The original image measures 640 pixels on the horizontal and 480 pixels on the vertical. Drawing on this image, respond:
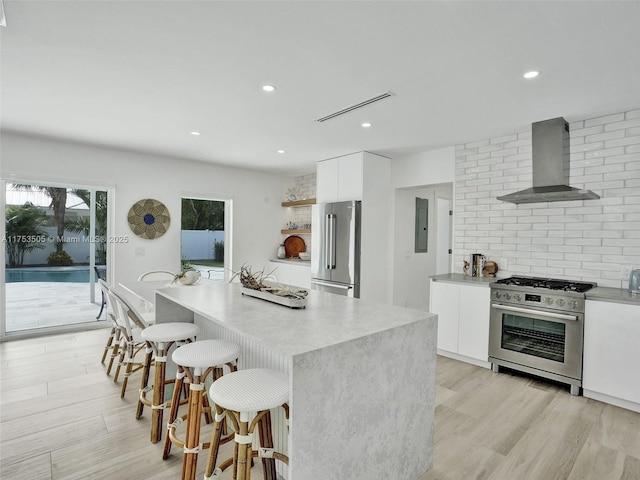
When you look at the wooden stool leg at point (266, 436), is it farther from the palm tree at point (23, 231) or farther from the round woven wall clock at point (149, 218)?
the palm tree at point (23, 231)

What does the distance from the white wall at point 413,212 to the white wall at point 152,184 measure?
8.09ft

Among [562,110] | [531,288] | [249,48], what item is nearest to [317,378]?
[249,48]

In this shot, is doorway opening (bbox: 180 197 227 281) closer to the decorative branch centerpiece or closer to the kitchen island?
the decorative branch centerpiece

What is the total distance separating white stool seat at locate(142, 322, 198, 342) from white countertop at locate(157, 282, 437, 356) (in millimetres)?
228

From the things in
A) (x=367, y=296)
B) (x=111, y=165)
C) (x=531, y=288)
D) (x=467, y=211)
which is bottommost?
(x=367, y=296)

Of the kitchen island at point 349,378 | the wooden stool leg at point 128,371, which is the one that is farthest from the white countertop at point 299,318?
the wooden stool leg at point 128,371

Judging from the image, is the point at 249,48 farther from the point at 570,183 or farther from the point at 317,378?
the point at 570,183

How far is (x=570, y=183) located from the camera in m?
3.38

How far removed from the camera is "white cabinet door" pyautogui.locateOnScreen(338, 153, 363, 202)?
15.0 feet

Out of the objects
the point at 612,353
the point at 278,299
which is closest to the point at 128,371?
the point at 278,299

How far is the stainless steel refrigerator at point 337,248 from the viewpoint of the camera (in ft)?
15.0

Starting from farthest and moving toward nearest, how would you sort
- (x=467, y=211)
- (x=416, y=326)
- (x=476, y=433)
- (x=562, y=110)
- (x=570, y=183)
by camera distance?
1. (x=467, y=211)
2. (x=570, y=183)
3. (x=562, y=110)
4. (x=476, y=433)
5. (x=416, y=326)

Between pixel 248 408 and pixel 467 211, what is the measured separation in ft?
11.8

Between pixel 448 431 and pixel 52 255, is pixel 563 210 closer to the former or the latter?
pixel 448 431
